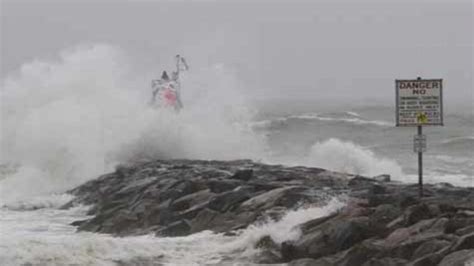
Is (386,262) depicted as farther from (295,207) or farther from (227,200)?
(227,200)

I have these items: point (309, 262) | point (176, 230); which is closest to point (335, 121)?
point (176, 230)

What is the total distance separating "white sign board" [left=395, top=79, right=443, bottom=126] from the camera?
12.7 m

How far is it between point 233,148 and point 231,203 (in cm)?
1354

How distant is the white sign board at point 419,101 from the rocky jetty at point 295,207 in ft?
4.09

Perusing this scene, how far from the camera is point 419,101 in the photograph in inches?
501

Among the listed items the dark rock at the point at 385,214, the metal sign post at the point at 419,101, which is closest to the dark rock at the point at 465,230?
the dark rock at the point at 385,214

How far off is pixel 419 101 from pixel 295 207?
102 inches

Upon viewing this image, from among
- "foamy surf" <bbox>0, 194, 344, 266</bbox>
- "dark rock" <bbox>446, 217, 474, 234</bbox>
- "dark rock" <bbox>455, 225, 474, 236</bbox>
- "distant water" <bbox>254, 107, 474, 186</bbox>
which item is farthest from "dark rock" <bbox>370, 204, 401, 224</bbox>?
"distant water" <bbox>254, 107, 474, 186</bbox>

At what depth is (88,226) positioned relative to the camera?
14.5 metres

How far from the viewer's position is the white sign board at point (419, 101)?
12688 mm

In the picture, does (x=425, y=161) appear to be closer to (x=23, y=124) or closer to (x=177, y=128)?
(x=177, y=128)

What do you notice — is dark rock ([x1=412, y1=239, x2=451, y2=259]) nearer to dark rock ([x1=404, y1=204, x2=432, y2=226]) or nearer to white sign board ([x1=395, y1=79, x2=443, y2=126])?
dark rock ([x1=404, y1=204, x2=432, y2=226])

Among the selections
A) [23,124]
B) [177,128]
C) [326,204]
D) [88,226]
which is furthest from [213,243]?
[23,124]

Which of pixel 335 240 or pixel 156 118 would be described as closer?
pixel 335 240
